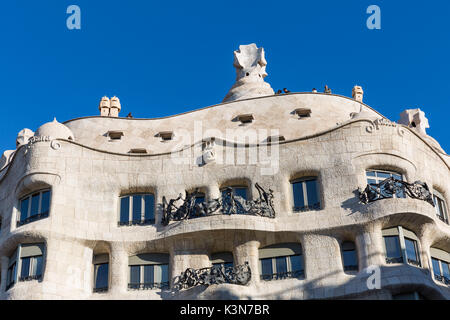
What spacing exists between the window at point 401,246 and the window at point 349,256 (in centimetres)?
133

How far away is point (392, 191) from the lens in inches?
1478

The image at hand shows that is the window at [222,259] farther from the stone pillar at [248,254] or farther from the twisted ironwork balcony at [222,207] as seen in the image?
the twisted ironwork balcony at [222,207]

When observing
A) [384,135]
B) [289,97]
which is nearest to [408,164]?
[384,135]

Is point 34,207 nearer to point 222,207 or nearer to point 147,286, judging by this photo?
point 147,286

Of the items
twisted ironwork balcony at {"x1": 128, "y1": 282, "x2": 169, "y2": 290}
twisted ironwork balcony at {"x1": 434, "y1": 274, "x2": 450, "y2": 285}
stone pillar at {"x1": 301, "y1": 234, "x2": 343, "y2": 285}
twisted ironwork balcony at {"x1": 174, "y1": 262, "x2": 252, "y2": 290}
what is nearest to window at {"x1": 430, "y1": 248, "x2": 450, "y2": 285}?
twisted ironwork balcony at {"x1": 434, "y1": 274, "x2": 450, "y2": 285}

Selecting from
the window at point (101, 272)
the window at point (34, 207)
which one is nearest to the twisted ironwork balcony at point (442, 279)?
the window at point (101, 272)

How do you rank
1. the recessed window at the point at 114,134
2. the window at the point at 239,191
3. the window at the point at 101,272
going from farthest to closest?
the recessed window at the point at 114,134, the window at the point at 239,191, the window at the point at 101,272

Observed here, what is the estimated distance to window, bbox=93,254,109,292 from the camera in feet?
126

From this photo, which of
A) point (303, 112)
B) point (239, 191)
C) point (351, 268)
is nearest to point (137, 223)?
point (239, 191)

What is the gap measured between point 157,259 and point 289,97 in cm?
1063

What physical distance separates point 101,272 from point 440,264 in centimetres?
1447

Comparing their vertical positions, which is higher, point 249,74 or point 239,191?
point 249,74

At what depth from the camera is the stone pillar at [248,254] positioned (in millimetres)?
37875

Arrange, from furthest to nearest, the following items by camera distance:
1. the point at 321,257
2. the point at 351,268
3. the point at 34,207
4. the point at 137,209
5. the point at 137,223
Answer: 1. the point at 137,209
2. the point at 137,223
3. the point at 34,207
4. the point at 321,257
5. the point at 351,268
